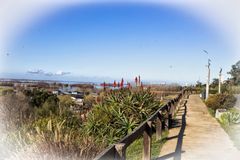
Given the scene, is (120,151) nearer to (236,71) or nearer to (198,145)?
(236,71)

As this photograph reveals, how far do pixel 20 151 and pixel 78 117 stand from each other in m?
4.34

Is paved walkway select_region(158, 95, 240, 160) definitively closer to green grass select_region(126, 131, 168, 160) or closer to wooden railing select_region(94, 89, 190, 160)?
green grass select_region(126, 131, 168, 160)

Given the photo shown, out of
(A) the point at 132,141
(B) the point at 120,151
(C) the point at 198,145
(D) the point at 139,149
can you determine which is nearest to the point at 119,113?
(D) the point at 139,149

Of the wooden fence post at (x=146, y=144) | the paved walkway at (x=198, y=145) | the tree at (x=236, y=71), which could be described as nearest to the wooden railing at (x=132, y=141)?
the wooden fence post at (x=146, y=144)

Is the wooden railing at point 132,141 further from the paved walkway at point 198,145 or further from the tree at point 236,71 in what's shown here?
the tree at point 236,71

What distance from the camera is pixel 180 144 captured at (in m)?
7.11

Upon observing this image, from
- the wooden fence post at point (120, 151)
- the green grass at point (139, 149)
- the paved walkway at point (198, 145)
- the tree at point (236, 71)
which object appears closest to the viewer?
the wooden fence post at point (120, 151)

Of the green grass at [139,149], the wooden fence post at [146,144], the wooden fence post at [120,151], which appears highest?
the wooden fence post at [120,151]

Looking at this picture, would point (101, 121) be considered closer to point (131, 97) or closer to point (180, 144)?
point (131, 97)

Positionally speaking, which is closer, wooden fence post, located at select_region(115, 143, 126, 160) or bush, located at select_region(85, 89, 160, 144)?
wooden fence post, located at select_region(115, 143, 126, 160)

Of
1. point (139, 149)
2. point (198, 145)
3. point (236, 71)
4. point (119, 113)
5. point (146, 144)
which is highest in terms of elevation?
point (236, 71)

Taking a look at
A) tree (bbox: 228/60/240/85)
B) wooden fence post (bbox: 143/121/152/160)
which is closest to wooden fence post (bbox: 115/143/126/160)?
tree (bbox: 228/60/240/85)

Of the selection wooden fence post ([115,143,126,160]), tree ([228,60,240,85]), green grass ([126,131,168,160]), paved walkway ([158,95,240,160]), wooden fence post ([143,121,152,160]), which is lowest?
green grass ([126,131,168,160])

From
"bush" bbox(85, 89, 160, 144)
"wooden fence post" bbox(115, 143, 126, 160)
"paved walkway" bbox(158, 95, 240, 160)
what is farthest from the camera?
"bush" bbox(85, 89, 160, 144)
